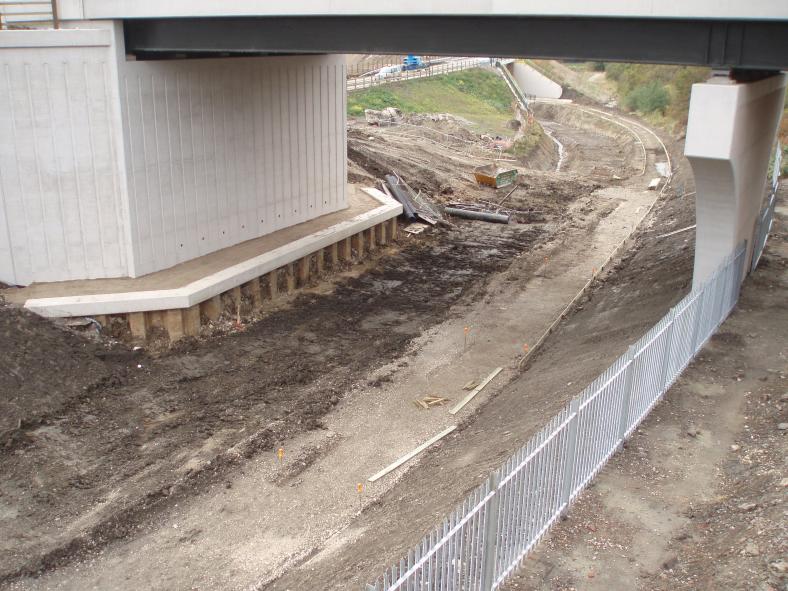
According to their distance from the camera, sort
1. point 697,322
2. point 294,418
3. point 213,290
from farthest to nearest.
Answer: point 213,290 < point 294,418 < point 697,322

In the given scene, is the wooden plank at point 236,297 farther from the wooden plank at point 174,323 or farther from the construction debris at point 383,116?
the construction debris at point 383,116

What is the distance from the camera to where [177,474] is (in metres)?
13.8

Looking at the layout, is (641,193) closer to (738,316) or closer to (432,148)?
(432,148)

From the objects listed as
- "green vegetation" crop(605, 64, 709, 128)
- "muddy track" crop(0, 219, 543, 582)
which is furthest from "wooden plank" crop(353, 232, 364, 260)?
"green vegetation" crop(605, 64, 709, 128)

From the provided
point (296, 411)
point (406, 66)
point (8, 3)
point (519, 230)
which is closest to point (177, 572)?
point (296, 411)

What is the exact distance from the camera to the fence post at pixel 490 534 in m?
7.56

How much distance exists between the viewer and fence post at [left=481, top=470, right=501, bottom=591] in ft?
24.8

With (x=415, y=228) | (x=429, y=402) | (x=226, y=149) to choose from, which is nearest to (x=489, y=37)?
(x=429, y=402)

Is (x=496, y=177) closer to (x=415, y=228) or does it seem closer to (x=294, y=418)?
(x=415, y=228)

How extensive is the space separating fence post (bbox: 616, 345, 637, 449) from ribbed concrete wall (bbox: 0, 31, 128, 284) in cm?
1377

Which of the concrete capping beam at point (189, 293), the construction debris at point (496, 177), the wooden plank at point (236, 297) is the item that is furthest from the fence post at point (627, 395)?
the construction debris at point (496, 177)

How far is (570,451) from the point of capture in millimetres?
8945

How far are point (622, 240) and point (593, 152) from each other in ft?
94.1

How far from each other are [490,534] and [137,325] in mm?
13146
